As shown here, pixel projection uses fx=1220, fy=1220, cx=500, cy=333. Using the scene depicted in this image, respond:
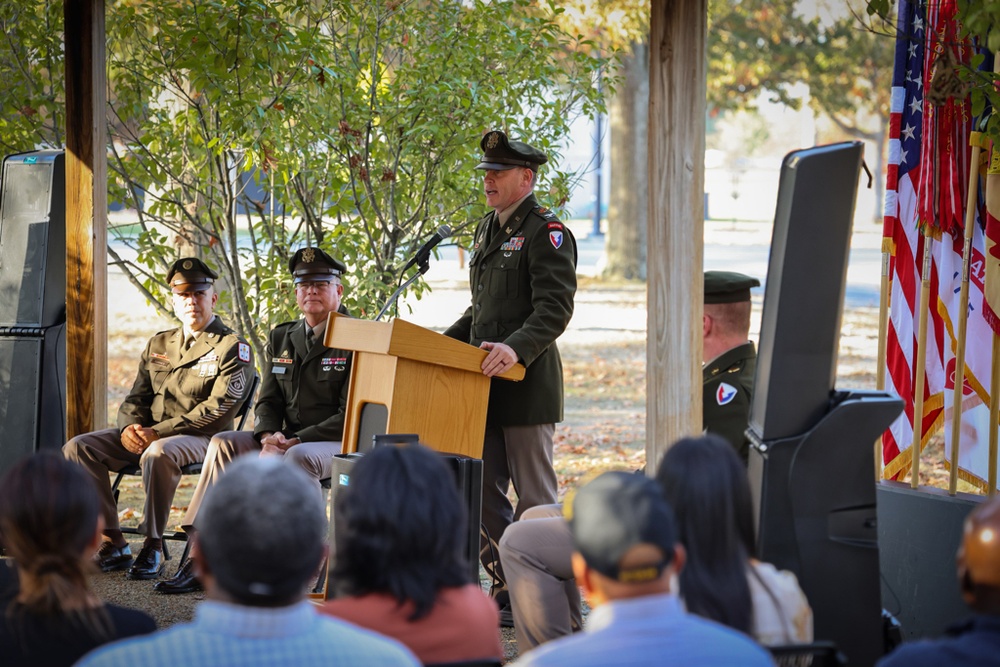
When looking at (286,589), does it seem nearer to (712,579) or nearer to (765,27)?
(712,579)

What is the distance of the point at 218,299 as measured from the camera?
7.26m

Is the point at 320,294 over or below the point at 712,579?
over

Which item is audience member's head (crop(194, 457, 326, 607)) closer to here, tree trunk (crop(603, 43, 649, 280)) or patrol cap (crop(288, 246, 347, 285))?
patrol cap (crop(288, 246, 347, 285))

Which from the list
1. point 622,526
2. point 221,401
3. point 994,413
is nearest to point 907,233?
point 994,413

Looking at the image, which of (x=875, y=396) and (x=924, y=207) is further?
(x=924, y=207)

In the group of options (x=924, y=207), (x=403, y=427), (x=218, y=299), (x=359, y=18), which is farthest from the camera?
(x=218, y=299)

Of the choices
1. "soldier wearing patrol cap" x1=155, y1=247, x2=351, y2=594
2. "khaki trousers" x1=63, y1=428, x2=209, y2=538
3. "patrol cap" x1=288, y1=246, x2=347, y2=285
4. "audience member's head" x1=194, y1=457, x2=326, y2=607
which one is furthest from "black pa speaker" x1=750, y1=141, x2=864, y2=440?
"khaki trousers" x1=63, y1=428, x2=209, y2=538

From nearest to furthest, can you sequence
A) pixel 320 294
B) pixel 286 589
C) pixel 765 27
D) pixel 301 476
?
pixel 286 589 < pixel 301 476 < pixel 320 294 < pixel 765 27

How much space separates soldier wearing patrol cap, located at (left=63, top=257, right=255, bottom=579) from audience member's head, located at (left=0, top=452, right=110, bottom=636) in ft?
10.7

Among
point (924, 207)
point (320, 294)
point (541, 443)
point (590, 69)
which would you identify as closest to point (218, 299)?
point (320, 294)

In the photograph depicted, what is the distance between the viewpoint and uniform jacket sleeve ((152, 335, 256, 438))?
582cm

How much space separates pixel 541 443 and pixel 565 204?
2667mm

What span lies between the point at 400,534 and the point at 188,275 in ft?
12.8

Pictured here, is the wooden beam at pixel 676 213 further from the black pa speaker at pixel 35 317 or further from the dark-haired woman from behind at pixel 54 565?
the black pa speaker at pixel 35 317
